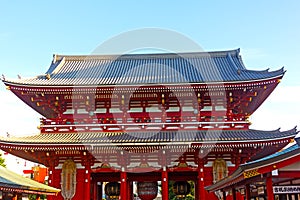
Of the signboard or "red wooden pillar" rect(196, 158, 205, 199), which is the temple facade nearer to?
"red wooden pillar" rect(196, 158, 205, 199)

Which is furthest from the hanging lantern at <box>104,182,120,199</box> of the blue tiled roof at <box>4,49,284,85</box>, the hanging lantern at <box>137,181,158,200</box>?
the blue tiled roof at <box>4,49,284,85</box>

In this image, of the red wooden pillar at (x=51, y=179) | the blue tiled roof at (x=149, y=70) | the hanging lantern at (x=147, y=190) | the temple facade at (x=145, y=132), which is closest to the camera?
the temple facade at (x=145, y=132)

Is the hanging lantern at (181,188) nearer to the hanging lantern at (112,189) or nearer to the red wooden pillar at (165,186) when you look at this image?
the red wooden pillar at (165,186)

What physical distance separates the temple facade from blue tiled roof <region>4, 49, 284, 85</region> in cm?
26

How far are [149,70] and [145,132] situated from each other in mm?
7163

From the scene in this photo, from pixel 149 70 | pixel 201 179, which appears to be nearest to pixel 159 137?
pixel 201 179

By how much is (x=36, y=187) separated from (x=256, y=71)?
15.2 m

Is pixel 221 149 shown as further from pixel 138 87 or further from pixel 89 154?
pixel 89 154

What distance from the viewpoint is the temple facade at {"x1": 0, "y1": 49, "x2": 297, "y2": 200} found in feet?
63.9

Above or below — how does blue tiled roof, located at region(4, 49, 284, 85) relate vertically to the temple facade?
above

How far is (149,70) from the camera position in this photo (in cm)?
2648

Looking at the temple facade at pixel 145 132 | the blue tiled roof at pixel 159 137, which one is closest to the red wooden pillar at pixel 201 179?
the temple facade at pixel 145 132

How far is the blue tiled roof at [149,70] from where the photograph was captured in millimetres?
22359

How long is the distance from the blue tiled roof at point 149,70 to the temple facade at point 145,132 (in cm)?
26
